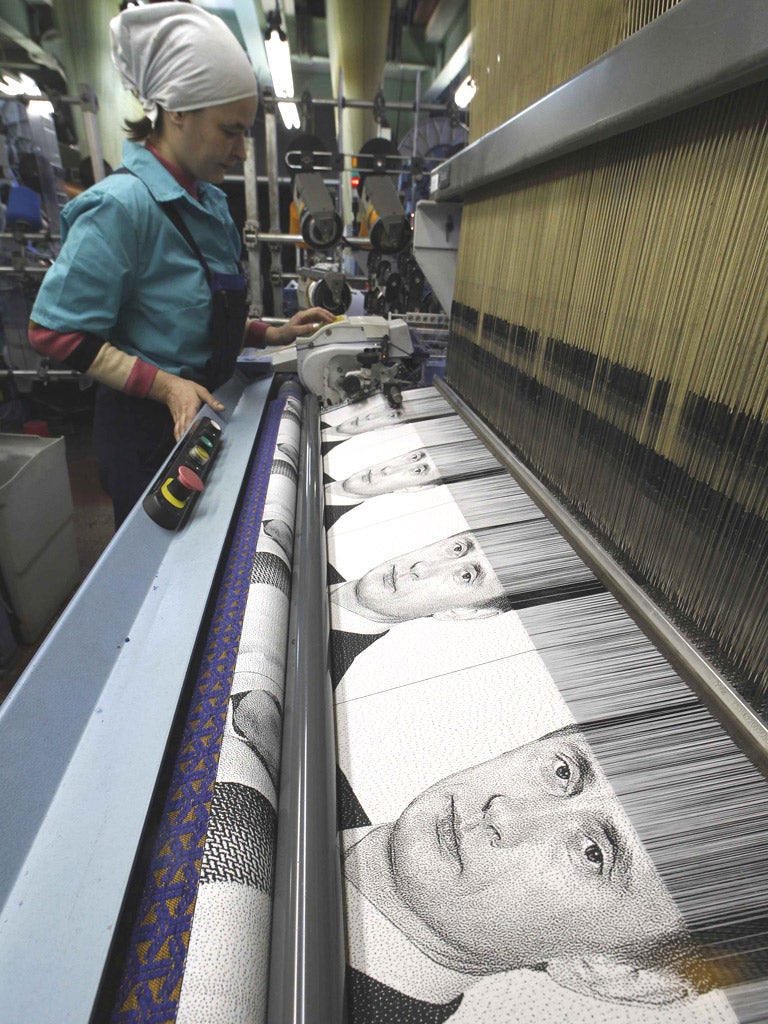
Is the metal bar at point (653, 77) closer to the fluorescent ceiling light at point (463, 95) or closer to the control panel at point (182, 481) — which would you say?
the control panel at point (182, 481)

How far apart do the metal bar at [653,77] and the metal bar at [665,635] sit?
22.3 inches

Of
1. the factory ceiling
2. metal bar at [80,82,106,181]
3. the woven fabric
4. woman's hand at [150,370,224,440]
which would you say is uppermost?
the factory ceiling

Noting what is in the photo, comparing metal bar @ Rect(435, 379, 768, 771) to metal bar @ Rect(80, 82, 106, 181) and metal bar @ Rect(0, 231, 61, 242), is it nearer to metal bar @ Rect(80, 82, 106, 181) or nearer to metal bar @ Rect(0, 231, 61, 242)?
metal bar @ Rect(80, 82, 106, 181)

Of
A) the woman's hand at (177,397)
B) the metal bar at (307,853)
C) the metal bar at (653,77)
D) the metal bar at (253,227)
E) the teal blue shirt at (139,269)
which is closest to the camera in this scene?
the metal bar at (307,853)

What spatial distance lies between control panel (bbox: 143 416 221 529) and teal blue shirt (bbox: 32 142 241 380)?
1.18ft

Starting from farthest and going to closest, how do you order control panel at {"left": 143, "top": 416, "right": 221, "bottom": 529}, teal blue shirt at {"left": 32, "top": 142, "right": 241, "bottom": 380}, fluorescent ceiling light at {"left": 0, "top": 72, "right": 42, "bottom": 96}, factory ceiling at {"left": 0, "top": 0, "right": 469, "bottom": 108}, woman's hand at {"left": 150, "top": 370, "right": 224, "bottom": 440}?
factory ceiling at {"left": 0, "top": 0, "right": 469, "bottom": 108}, fluorescent ceiling light at {"left": 0, "top": 72, "right": 42, "bottom": 96}, woman's hand at {"left": 150, "top": 370, "right": 224, "bottom": 440}, teal blue shirt at {"left": 32, "top": 142, "right": 241, "bottom": 380}, control panel at {"left": 143, "top": 416, "right": 221, "bottom": 529}

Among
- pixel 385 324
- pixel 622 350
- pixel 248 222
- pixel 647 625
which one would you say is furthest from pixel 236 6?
pixel 647 625

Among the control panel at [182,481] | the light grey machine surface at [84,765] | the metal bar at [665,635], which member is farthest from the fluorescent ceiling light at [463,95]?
the light grey machine surface at [84,765]

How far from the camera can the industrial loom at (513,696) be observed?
0.45 meters

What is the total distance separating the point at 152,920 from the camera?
1.60 ft

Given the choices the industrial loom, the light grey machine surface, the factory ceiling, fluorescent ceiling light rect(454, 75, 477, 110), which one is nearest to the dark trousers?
the industrial loom

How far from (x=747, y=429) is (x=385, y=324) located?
156 cm

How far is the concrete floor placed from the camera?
2.24m

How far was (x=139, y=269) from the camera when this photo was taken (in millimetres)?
1357
